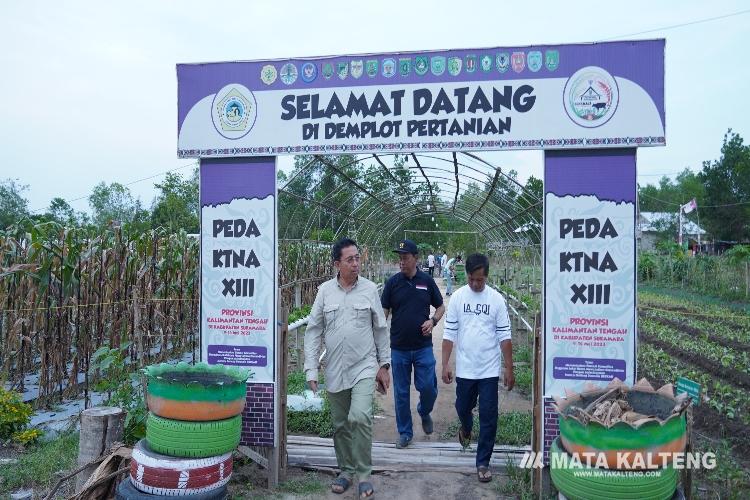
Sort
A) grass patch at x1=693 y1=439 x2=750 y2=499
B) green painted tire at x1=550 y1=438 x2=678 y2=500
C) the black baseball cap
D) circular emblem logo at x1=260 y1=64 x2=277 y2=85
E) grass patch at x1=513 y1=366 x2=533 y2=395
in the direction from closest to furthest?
A: green painted tire at x1=550 y1=438 x2=678 y2=500 < grass patch at x1=693 y1=439 x2=750 y2=499 < circular emblem logo at x1=260 y1=64 x2=277 y2=85 < the black baseball cap < grass patch at x1=513 y1=366 x2=533 y2=395

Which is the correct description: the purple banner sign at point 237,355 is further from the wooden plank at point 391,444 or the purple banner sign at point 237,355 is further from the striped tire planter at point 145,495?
the wooden plank at point 391,444

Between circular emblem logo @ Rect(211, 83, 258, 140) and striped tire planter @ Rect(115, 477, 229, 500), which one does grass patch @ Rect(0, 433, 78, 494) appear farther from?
circular emblem logo @ Rect(211, 83, 258, 140)

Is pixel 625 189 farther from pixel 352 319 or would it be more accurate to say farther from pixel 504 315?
pixel 352 319

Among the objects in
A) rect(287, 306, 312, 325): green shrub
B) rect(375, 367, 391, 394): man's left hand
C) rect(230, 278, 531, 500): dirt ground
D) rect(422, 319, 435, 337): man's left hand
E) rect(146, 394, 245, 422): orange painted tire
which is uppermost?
rect(422, 319, 435, 337): man's left hand

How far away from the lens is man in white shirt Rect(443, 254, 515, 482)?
464 centimetres

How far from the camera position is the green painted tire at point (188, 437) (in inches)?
154

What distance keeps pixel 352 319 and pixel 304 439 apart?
6.05 ft

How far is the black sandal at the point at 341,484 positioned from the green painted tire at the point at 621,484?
186 centimetres

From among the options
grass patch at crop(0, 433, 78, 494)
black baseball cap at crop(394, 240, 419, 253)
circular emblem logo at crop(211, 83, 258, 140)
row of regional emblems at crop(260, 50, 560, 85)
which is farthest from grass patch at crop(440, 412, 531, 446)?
circular emblem logo at crop(211, 83, 258, 140)

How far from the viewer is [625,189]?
416cm

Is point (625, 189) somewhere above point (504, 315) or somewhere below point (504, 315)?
above

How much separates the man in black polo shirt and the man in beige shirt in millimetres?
1131

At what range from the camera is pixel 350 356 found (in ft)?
14.3

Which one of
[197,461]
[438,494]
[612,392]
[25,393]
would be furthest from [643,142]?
[25,393]
